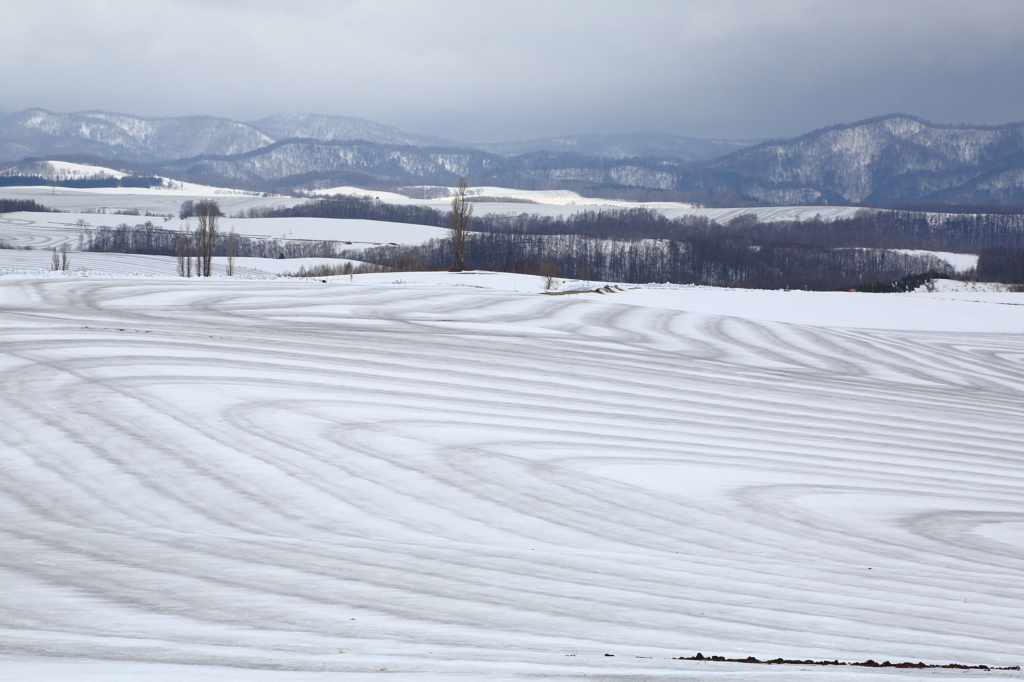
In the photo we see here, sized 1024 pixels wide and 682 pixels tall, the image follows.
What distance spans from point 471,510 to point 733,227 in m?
194

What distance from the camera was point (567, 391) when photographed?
1110cm

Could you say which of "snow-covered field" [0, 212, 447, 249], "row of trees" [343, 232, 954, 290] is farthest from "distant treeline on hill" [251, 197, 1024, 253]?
"snow-covered field" [0, 212, 447, 249]

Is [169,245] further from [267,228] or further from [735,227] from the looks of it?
[735,227]

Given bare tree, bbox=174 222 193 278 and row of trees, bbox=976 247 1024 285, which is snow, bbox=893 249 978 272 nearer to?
row of trees, bbox=976 247 1024 285

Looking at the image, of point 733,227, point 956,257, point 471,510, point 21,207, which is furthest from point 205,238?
point 733,227

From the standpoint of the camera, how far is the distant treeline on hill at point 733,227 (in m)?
169

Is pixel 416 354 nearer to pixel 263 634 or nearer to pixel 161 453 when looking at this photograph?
pixel 161 453

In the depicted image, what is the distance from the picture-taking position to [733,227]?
625 feet

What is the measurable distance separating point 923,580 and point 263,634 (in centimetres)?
519

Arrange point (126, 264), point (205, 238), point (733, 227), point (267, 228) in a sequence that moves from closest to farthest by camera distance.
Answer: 1. point (205, 238)
2. point (126, 264)
3. point (267, 228)
4. point (733, 227)

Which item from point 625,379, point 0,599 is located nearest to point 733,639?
point 0,599

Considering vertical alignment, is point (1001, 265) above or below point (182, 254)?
above

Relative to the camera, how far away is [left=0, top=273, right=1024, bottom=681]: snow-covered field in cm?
462

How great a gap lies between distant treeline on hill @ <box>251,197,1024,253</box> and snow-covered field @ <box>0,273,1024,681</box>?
487ft
